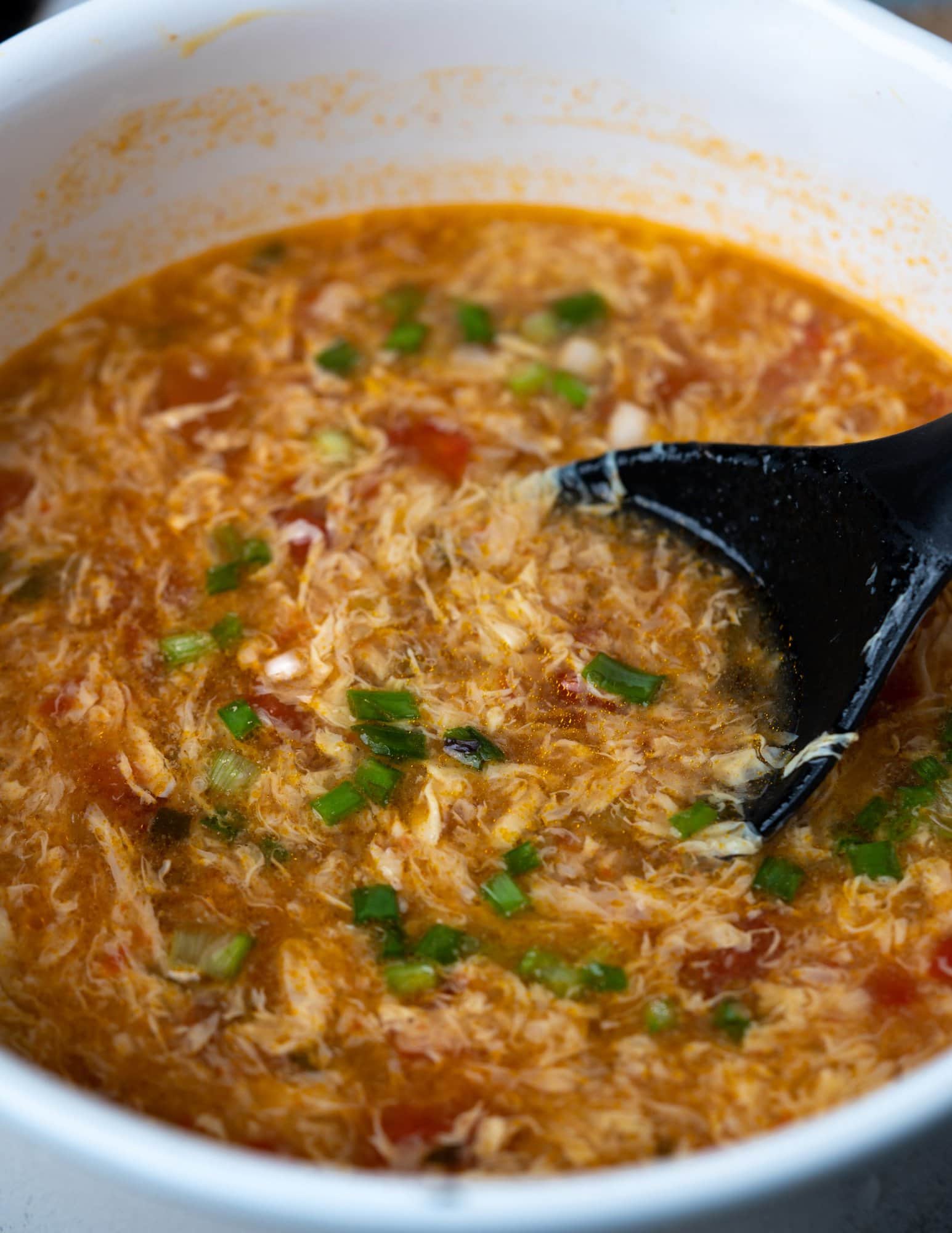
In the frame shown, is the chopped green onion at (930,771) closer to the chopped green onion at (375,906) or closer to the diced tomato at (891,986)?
the diced tomato at (891,986)

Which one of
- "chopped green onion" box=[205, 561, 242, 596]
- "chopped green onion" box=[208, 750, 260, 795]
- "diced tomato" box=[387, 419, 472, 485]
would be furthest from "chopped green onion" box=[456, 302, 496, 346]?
"chopped green onion" box=[208, 750, 260, 795]

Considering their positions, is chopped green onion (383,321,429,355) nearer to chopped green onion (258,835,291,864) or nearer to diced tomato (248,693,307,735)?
diced tomato (248,693,307,735)

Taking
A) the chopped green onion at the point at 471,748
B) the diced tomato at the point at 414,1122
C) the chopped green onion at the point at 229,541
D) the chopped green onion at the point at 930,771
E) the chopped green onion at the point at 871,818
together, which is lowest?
the chopped green onion at the point at 930,771

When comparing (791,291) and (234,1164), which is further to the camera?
(791,291)

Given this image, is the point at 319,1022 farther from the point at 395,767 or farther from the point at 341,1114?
the point at 395,767

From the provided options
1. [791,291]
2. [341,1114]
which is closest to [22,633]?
[341,1114]

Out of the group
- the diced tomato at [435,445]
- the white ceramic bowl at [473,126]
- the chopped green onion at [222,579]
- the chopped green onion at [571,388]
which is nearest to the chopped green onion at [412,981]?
the chopped green onion at [222,579]
